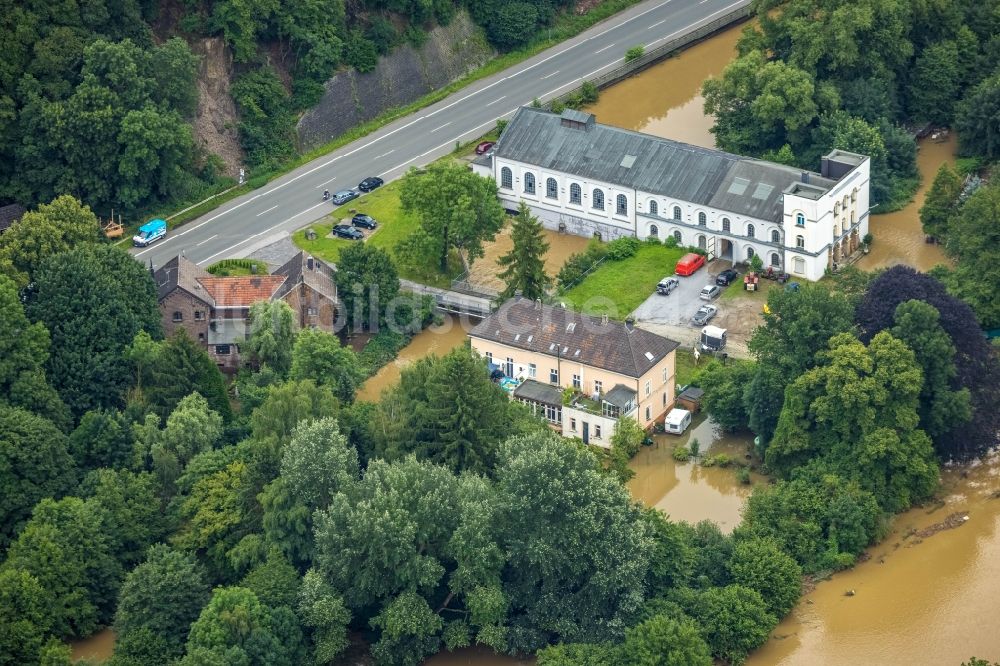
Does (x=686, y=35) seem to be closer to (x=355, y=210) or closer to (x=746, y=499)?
(x=355, y=210)

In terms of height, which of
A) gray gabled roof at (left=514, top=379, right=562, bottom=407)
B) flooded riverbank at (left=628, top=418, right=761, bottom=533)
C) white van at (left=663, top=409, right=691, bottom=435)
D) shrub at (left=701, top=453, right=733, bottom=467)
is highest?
gray gabled roof at (left=514, top=379, right=562, bottom=407)

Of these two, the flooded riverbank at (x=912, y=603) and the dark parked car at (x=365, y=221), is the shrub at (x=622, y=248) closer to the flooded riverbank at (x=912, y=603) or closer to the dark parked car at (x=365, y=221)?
the dark parked car at (x=365, y=221)

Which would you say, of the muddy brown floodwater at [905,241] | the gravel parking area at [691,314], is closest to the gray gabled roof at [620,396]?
the gravel parking area at [691,314]

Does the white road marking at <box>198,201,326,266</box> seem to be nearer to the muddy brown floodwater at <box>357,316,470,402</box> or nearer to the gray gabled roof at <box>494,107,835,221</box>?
the gray gabled roof at <box>494,107,835,221</box>

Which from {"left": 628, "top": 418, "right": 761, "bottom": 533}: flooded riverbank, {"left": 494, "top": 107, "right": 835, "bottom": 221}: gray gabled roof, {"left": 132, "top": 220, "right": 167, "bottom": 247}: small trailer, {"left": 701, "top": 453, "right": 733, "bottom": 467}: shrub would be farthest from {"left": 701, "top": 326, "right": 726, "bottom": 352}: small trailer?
{"left": 132, "top": 220, "right": 167, "bottom": 247}: small trailer

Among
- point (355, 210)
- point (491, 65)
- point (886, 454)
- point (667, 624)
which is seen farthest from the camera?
point (491, 65)

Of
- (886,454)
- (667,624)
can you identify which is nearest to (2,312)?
(667,624)
